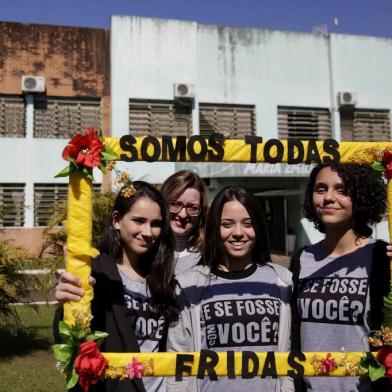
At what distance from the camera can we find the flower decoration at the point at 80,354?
2.20 meters

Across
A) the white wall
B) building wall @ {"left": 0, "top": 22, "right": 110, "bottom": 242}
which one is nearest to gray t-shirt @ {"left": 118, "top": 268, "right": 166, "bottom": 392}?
building wall @ {"left": 0, "top": 22, "right": 110, "bottom": 242}

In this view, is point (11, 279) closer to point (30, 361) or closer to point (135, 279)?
point (30, 361)

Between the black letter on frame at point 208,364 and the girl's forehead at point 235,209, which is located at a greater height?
the girl's forehead at point 235,209

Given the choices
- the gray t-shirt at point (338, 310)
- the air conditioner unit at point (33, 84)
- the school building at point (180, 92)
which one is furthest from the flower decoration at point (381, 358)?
the air conditioner unit at point (33, 84)

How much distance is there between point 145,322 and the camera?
258 centimetres

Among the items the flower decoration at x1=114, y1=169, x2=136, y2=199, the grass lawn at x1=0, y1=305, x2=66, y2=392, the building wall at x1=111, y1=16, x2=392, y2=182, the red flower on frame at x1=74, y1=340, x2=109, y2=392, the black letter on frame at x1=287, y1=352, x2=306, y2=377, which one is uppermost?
the building wall at x1=111, y1=16, x2=392, y2=182

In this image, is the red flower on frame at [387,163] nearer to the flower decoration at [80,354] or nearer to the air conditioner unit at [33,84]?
the flower decoration at [80,354]

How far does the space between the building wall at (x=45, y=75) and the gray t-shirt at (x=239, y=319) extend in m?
13.1

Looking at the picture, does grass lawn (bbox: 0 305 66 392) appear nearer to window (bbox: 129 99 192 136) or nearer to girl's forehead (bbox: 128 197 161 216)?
girl's forehead (bbox: 128 197 161 216)

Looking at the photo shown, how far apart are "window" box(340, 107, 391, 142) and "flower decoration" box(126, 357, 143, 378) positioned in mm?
16913

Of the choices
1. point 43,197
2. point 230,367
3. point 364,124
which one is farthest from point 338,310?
point 364,124

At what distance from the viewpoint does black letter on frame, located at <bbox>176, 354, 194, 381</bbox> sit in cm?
234

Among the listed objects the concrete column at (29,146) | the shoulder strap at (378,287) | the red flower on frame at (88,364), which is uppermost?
the concrete column at (29,146)

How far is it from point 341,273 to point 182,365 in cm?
93
